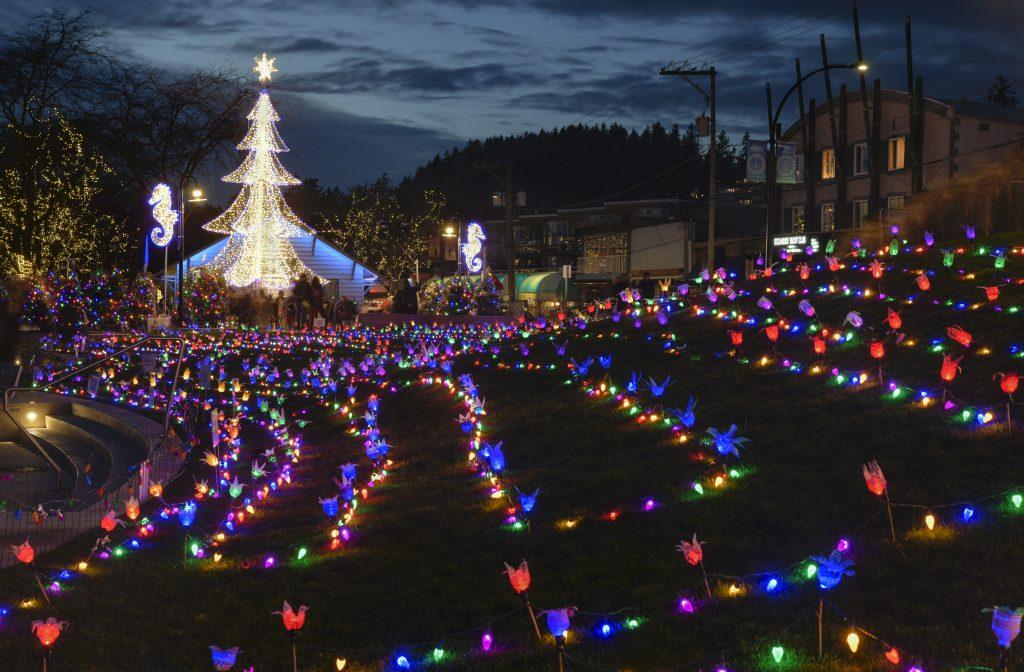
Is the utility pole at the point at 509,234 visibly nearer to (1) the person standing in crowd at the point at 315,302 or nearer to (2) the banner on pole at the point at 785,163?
(1) the person standing in crowd at the point at 315,302

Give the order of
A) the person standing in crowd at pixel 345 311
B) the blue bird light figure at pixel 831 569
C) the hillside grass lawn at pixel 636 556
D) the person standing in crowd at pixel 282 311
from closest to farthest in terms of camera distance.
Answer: the blue bird light figure at pixel 831 569
the hillside grass lawn at pixel 636 556
the person standing in crowd at pixel 282 311
the person standing in crowd at pixel 345 311

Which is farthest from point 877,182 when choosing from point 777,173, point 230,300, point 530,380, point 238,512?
point 238,512

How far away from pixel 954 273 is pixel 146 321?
69.5ft

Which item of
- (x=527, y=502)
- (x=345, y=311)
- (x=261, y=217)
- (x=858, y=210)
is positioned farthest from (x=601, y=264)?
(x=527, y=502)

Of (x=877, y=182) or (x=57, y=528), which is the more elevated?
(x=877, y=182)

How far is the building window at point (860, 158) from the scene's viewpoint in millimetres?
50438

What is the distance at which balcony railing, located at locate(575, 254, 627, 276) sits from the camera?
7356cm

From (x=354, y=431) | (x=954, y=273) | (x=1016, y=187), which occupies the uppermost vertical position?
(x=1016, y=187)

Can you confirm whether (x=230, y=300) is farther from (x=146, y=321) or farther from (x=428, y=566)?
(x=428, y=566)

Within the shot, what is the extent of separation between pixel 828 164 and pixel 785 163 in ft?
60.5

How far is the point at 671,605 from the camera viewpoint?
19.9 ft

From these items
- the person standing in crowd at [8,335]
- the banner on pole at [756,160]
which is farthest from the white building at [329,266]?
the person standing in crowd at [8,335]

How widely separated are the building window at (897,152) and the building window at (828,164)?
4378 millimetres

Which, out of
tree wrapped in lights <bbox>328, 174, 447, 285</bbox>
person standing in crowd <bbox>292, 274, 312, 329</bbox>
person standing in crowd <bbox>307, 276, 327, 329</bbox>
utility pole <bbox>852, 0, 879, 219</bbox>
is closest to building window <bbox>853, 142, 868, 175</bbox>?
utility pole <bbox>852, 0, 879, 219</bbox>
